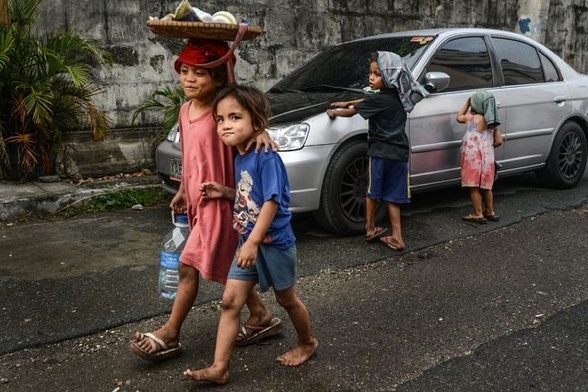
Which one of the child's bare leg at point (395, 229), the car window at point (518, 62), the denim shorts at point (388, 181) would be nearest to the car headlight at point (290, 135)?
the denim shorts at point (388, 181)

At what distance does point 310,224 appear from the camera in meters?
5.61

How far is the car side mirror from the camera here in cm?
523

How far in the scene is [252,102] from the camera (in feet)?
9.15

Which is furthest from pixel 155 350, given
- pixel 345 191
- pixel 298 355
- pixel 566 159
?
pixel 566 159

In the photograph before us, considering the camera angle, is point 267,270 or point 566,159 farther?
point 566,159

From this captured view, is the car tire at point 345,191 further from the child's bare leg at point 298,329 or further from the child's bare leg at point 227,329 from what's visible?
the child's bare leg at point 227,329

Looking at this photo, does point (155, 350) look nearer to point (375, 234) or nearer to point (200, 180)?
point (200, 180)

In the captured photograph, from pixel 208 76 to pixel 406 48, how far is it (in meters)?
3.28

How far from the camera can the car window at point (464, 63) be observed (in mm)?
5723

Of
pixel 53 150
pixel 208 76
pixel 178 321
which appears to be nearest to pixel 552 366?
pixel 178 321

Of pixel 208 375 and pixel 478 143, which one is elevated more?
pixel 478 143

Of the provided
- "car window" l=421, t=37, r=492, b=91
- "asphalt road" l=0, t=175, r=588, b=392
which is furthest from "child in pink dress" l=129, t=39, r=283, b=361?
"car window" l=421, t=37, r=492, b=91

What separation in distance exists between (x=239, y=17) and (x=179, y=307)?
5.76 metres

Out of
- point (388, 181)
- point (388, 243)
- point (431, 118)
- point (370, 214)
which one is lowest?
Answer: point (388, 243)
